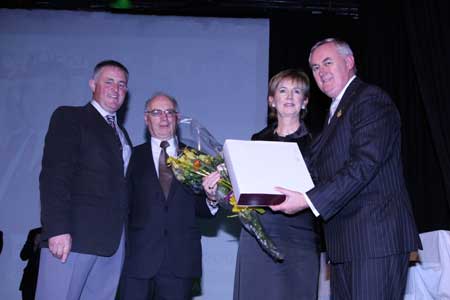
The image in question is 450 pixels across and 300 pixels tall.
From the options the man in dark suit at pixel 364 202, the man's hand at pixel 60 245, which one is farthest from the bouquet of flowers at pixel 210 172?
the man's hand at pixel 60 245

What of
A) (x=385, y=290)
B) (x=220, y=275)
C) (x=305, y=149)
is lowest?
(x=220, y=275)

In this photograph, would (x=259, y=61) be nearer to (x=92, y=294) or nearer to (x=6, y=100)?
(x=6, y=100)

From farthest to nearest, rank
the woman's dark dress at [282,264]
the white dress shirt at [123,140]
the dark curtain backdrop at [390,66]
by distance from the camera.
A: the dark curtain backdrop at [390,66] < the white dress shirt at [123,140] < the woman's dark dress at [282,264]

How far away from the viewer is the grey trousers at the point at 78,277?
2.91 metres

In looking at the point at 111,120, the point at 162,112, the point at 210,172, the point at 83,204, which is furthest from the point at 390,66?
the point at 83,204

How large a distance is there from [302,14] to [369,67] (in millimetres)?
841

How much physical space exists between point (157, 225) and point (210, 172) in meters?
0.71

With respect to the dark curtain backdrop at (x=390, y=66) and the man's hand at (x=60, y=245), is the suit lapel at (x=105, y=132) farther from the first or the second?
the dark curtain backdrop at (x=390, y=66)

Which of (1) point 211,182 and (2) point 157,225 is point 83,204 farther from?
(1) point 211,182

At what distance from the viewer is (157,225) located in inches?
129

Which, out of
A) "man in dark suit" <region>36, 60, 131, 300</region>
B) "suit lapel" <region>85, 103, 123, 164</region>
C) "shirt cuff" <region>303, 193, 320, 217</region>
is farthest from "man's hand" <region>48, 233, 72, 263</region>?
"shirt cuff" <region>303, 193, 320, 217</region>

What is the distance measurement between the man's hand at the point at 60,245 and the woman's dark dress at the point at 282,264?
884 mm

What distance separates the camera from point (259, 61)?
548cm

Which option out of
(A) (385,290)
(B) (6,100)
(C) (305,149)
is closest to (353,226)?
(A) (385,290)
